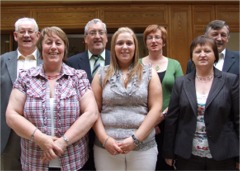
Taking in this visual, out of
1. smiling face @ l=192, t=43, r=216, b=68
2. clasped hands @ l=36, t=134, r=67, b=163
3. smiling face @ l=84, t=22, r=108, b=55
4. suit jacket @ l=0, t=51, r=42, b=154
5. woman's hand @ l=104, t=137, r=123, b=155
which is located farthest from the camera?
smiling face @ l=84, t=22, r=108, b=55

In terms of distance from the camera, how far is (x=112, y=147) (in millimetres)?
1961

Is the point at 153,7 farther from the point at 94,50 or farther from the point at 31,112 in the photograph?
the point at 31,112

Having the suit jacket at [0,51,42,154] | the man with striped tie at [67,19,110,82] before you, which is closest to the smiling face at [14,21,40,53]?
the suit jacket at [0,51,42,154]

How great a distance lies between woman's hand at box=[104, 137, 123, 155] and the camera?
1954 mm

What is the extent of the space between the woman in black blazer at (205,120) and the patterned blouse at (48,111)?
2.12 feet

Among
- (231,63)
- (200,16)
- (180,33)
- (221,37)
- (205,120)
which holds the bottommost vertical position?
(205,120)

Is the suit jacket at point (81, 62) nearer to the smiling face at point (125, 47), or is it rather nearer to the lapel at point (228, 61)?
the smiling face at point (125, 47)

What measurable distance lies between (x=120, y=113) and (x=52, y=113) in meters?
0.45

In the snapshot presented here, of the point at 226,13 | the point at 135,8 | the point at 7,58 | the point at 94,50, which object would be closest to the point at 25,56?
the point at 7,58

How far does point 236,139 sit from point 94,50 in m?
1.32

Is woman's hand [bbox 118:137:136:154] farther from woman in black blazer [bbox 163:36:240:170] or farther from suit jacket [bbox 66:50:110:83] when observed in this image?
suit jacket [bbox 66:50:110:83]

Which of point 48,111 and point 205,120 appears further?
point 205,120

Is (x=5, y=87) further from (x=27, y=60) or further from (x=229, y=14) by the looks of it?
(x=229, y=14)

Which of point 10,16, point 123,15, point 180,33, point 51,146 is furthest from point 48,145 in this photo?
point 10,16
